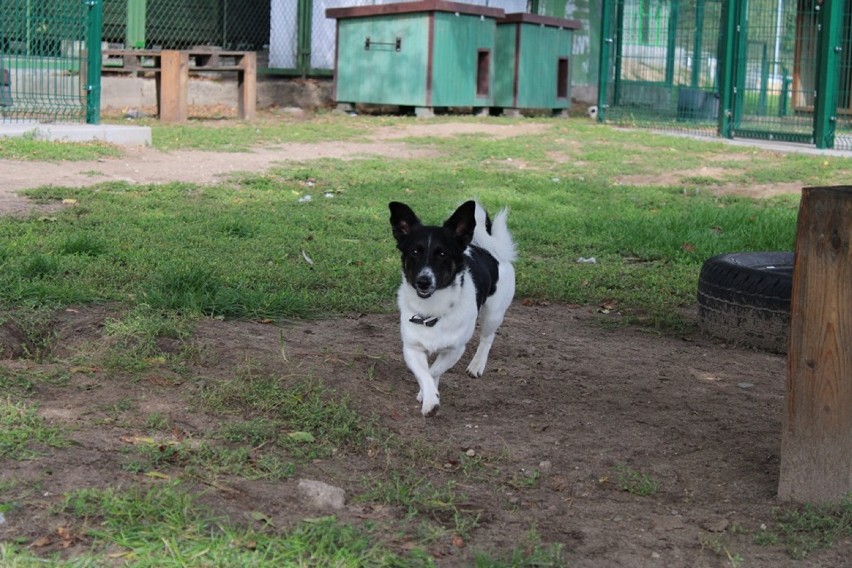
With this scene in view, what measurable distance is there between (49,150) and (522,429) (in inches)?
323

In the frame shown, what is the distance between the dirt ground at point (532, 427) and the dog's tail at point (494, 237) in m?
0.47

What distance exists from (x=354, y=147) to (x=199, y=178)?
3.63m

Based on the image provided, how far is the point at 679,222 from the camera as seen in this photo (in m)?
9.24

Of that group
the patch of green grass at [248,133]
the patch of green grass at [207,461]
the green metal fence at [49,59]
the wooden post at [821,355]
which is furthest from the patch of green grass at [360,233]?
the wooden post at [821,355]

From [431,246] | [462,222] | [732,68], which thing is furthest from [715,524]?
[732,68]

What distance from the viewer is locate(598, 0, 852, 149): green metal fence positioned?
1598 centimetres

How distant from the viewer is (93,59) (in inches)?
520

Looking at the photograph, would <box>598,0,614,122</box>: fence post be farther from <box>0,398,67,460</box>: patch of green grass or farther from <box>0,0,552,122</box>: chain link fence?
<box>0,398,67,460</box>: patch of green grass

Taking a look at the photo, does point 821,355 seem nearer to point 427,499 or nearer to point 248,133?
point 427,499

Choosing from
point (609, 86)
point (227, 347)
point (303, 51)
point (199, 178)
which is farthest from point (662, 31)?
point (227, 347)

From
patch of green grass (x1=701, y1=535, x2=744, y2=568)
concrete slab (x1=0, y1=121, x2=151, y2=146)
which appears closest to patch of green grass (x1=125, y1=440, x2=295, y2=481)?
patch of green grass (x1=701, y1=535, x2=744, y2=568)

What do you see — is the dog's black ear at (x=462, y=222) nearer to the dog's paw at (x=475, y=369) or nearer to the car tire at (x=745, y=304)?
the dog's paw at (x=475, y=369)

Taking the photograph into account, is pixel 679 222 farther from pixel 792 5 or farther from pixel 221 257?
pixel 792 5

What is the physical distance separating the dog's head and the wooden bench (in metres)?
11.9
